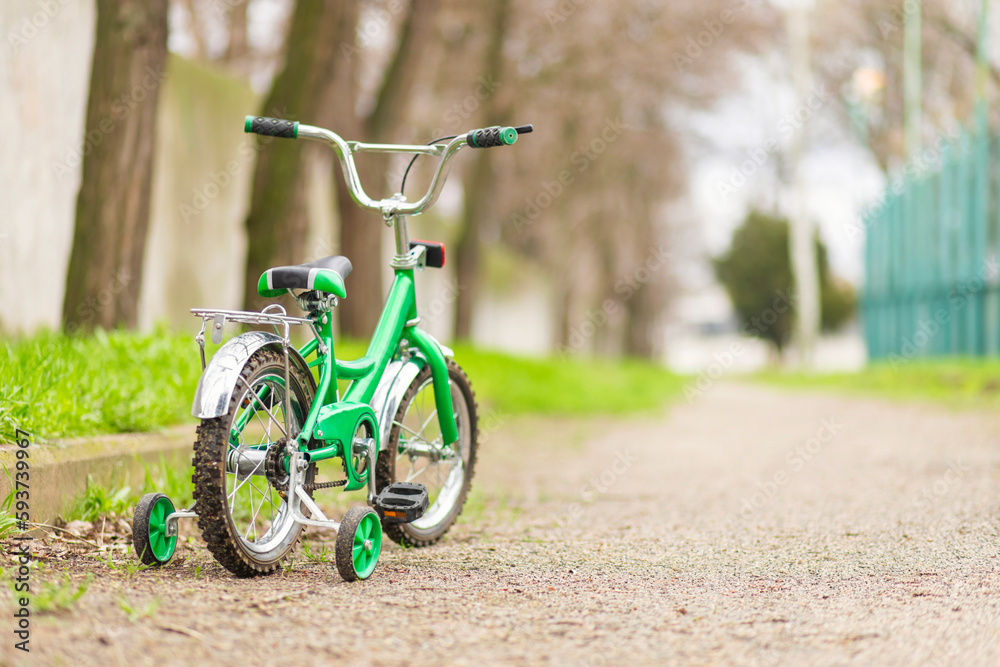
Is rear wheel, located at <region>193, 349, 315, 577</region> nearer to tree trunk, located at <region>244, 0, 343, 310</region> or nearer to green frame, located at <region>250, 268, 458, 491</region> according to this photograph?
green frame, located at <region>250, 268, 458, 491</region>

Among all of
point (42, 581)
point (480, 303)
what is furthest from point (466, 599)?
point (480, 303)

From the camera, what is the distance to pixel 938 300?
19.7 metres

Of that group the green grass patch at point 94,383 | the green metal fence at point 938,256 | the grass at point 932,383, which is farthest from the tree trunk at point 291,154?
the green metal fence at point 938,256

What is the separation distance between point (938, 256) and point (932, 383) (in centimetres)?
669

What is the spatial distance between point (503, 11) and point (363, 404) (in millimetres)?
10541

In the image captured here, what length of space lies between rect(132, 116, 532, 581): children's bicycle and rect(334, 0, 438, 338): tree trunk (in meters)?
6.02

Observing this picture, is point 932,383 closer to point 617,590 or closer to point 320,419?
point 617,590

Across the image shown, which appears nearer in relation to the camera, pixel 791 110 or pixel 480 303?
pixel 480 303

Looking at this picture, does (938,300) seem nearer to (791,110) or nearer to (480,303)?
(791,110)

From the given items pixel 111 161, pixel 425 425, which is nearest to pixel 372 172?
pixel 111 161

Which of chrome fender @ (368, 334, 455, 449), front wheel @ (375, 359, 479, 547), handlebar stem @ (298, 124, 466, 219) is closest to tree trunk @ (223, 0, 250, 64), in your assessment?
front wheel @ (375, 359, 479, 547)

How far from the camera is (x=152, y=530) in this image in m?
3.06

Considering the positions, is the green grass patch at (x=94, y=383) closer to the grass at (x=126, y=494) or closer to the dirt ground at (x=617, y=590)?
the grass at (x=126, y=494)

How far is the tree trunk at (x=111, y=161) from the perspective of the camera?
6039 millimetres
